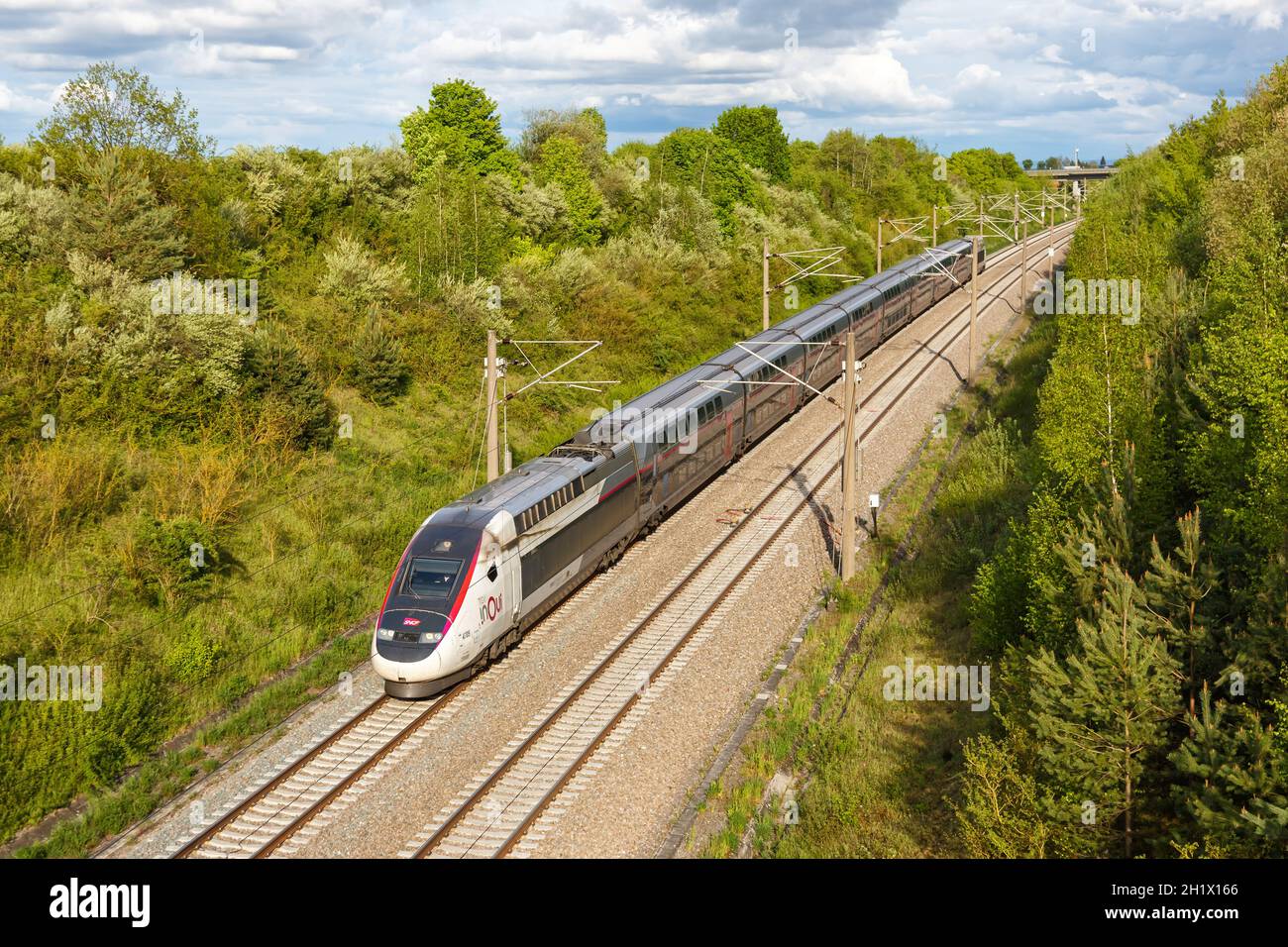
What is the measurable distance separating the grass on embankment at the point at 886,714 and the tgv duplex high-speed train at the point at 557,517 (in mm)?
5942

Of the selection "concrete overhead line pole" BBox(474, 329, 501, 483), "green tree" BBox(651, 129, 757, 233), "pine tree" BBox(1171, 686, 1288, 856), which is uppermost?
"green tree" BBox(651, 129, 757, 233)

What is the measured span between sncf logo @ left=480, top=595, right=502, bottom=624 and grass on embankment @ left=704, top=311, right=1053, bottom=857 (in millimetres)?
5908

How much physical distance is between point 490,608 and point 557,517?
3.41 m

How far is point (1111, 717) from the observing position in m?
13.7

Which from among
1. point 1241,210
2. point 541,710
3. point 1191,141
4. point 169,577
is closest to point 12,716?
point 169,577

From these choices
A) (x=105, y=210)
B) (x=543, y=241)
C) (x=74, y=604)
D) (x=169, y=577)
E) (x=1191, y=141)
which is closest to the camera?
(x=74, y=604)

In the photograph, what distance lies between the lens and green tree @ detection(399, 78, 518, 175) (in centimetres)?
5234

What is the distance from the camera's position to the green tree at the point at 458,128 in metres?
52.3

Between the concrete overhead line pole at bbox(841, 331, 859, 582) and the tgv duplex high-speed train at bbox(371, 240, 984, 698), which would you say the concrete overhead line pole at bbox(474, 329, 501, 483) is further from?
the concrete overhead line pole at bbox(841, 331, 859, 582)

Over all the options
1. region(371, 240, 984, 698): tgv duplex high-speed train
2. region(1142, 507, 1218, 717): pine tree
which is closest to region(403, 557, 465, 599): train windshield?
region(371, 240, 984, 698): tgv duplex high-speed train


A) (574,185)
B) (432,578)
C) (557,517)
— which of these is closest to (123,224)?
(557,517)

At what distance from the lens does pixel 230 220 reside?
3916cm
